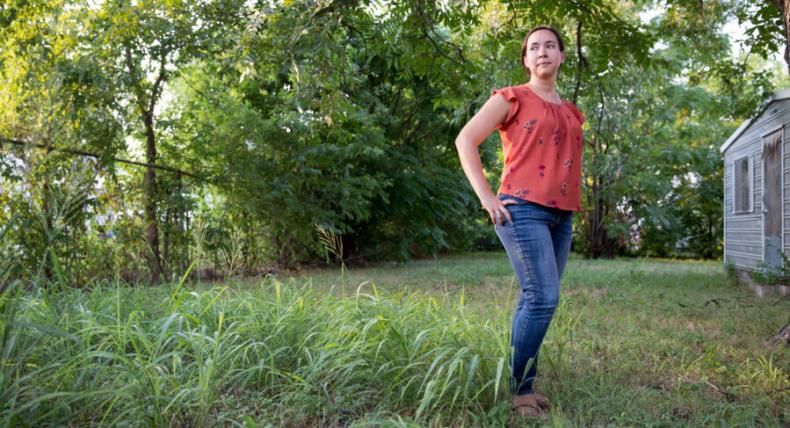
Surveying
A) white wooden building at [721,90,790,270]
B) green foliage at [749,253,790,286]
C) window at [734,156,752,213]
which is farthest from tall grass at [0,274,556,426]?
window at [734,156,752,213]

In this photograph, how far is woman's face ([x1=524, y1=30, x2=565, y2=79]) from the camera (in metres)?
3.24

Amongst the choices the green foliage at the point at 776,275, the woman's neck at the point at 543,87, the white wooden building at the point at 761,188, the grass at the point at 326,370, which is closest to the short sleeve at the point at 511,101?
the woman's neck at the point at 543,87

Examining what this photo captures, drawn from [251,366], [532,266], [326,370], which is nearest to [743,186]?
[532,266]

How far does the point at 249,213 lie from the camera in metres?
11.1

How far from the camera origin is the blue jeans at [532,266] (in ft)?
10.0

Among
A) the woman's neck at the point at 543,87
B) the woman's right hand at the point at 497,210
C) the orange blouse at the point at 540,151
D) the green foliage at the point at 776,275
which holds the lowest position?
the green foliage at the point at 776,275

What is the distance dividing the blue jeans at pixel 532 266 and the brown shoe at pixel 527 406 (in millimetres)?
133

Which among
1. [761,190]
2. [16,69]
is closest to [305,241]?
[16,69]

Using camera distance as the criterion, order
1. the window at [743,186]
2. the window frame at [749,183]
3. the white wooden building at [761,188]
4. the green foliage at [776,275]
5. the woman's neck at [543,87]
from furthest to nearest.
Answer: the window at [743,186]
the window frame at [749,183]
the white wooden building at [761,188]
the green foliage at [776,275]
the woman's neck at [543,87]

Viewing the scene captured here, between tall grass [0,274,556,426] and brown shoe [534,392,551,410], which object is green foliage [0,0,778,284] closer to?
tall grass [0,274,556,426]

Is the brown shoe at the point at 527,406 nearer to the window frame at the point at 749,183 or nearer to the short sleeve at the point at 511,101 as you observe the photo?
the short sleeve at the point at 511,101

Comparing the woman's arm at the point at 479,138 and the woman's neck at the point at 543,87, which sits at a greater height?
the woman's neck at the point at 543,87

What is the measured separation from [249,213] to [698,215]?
50.0ft

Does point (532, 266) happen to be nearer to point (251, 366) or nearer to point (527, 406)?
point (527, 406)
